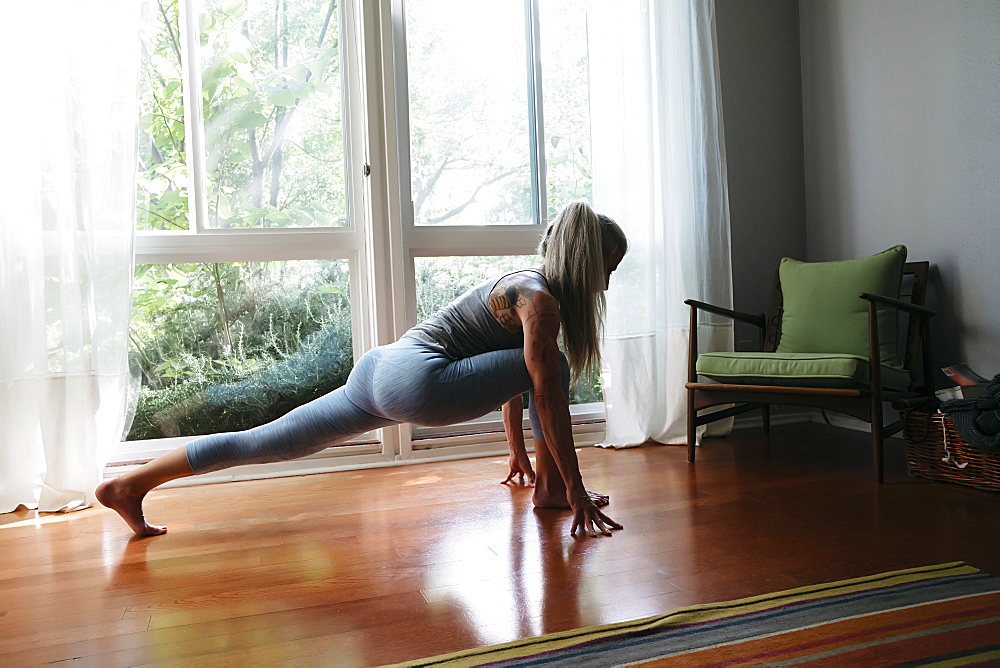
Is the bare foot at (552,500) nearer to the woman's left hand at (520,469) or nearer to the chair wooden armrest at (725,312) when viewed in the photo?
the woman's left hand at (520,469)

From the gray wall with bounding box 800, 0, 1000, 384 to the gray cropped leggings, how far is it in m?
1.90

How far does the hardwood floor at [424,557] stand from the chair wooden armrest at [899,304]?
0.58 metres

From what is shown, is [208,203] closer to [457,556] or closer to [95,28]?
[95,28]

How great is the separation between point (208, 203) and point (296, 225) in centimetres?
36

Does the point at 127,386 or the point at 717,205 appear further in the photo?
the point at 717,205

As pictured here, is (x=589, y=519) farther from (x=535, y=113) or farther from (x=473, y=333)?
(x=535, y=113)

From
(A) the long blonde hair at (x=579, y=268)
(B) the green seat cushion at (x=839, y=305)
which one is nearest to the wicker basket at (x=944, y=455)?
(B) the green seat cushion at (x=839, y=305)

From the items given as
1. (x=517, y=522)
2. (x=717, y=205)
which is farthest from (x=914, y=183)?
(x=517, y=522)

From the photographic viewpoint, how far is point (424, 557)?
2.06 metres

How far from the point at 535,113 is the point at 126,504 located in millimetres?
2389

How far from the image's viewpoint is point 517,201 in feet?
11.8

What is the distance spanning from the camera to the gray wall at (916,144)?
10.0 feet

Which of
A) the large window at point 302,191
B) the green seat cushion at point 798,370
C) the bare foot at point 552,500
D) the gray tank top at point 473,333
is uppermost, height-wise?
the large window at point 302,191

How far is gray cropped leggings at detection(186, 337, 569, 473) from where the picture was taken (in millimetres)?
2158
